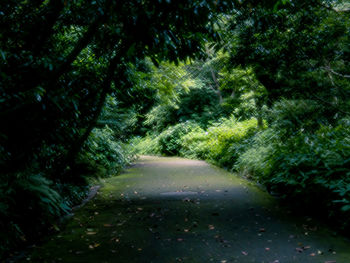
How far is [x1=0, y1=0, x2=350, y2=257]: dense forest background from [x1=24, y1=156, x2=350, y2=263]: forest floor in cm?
49

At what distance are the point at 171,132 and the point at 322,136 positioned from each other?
1801 cm

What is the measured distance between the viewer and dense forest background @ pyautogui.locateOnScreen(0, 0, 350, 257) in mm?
3957

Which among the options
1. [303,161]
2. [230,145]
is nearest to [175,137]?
[230,145]

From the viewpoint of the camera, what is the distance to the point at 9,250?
4000 mm

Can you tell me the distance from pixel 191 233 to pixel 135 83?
3.96m

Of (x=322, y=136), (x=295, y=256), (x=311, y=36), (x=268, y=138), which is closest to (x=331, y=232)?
(x=295, y=256)

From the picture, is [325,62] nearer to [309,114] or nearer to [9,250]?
[309,114]

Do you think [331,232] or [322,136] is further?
[322,136]

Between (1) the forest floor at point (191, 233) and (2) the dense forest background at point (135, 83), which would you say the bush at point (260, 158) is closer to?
(2) the dense forest background at point (135, 83)

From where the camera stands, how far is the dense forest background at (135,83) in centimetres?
396

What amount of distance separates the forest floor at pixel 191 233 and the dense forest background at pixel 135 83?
493mm

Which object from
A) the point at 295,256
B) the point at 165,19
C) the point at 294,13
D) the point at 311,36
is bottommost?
the point at 295,256

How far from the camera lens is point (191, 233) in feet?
16.1

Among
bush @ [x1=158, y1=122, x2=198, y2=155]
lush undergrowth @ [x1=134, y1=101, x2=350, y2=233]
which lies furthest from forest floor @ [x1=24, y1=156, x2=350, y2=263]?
bush @ [x1=158, y1=122, x2=198, y2=155]
